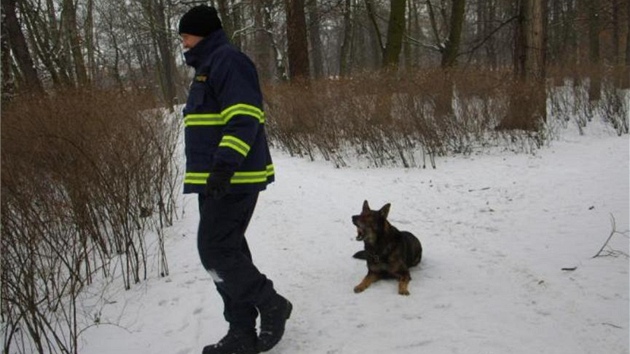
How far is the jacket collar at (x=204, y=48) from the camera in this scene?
2617 mm

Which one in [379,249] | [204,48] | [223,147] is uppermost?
[204,48]

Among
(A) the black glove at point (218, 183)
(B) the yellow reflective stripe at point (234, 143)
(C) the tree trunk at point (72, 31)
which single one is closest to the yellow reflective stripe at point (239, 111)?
(B) the yellow reflective stripe at point (234, 143)

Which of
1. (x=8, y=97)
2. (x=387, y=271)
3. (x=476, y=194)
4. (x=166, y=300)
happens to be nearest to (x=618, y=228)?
(x=476, y=194)

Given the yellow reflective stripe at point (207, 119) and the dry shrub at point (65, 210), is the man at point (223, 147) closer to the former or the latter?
the yellow reflective stripe at point (207, 119)

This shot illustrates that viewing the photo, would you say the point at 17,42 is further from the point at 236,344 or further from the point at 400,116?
the point at 236,344

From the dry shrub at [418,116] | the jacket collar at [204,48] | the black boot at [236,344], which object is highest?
the jacket collar at [204,48]

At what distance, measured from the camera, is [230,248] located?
2.62m

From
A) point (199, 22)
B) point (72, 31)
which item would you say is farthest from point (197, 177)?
point (72, 31)

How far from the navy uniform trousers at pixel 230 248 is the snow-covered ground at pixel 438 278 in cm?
51

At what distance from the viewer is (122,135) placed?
5297mm

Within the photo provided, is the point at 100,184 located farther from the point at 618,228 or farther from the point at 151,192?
the point at 618,228

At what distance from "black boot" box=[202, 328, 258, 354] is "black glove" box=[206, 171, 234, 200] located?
92 cm

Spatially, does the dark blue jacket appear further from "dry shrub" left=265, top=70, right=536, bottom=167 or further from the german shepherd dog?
"dry shrub" left=265, top=70, right=536, bottom=167

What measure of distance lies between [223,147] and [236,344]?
120 cm
